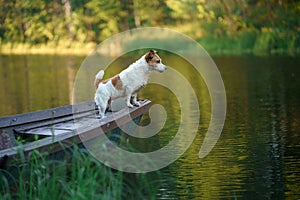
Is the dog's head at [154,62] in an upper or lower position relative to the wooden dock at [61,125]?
upper

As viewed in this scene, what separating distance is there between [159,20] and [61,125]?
103ft

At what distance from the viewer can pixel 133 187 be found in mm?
7234

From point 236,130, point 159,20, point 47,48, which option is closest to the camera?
point 236,130

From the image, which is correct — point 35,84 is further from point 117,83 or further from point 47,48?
point 47,48

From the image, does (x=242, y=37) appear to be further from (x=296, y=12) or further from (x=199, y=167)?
(x=199, y=167)

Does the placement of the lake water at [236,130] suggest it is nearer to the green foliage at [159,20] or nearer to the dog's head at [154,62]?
the dog's head at [154,62]

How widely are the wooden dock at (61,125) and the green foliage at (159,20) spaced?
62.4 ft

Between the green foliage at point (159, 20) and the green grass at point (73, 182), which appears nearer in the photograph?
the green grass at point (73, 182)

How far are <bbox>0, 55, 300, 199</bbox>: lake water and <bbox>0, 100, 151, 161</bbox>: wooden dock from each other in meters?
0.80

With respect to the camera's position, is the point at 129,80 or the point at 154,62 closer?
the point at 154,62

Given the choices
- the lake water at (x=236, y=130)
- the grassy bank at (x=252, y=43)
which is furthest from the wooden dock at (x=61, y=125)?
the grassy bank at (x=252, y=43)

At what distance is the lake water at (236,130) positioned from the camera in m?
7.27

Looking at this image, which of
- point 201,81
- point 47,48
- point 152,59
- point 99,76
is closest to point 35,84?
point 201,81

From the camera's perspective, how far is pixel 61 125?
9133 mm
